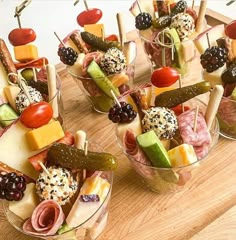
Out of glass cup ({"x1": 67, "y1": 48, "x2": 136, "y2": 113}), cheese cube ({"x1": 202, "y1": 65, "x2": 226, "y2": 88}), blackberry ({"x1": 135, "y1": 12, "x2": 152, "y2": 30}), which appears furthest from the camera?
blackberry ({"x1": 135, "y1": 12, "x2": 152, "y2": 30})

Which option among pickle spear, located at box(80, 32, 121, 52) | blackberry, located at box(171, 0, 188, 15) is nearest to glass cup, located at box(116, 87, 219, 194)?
pickle spear, located at box(80, 32, 121, 52)

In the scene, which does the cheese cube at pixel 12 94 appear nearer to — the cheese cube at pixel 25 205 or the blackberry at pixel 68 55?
the blackberry at pixel 68 55

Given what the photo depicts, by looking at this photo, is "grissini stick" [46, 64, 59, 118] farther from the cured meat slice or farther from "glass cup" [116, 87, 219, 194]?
the cured meat slice

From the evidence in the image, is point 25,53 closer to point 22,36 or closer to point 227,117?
point 22,36

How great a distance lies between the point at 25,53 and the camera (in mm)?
1625

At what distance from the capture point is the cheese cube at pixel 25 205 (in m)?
1.16

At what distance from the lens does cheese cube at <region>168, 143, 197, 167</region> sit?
1207 millimetres

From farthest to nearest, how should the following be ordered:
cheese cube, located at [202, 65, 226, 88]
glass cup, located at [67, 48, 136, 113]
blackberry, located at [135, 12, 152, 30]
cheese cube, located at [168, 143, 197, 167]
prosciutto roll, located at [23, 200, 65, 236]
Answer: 1. blackberry, located at [135, 12, 152, 30]
2. glass cup, located at [67, 48, 136, 113]
3. cheese cube, located at [202, 65, 226, 88]
4. cheese cube, located at [168, 143, 197, 167]
5. prosciutto roll, located at [23, 200, 65, 236]

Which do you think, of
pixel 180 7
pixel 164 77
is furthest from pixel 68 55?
pixel 180 7

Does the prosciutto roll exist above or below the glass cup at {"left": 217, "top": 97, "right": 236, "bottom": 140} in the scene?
above

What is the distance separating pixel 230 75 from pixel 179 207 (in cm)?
40

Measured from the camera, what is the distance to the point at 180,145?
123cm

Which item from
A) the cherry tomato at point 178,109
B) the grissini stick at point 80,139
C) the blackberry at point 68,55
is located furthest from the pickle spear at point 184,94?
the blackberry at point 68,55

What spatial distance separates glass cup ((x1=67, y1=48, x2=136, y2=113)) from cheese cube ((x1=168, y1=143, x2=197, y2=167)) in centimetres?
40
